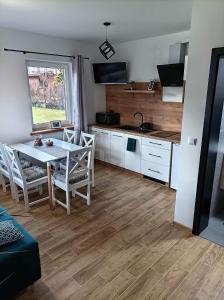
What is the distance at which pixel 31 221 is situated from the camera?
2811mm

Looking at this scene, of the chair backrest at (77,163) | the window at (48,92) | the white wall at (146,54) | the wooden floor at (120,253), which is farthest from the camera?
the window at (48,92)

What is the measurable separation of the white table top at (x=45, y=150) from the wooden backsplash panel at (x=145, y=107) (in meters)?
1.71

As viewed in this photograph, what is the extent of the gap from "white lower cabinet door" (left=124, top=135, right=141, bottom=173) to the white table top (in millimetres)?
1126

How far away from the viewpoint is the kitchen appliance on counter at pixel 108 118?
4.69 m

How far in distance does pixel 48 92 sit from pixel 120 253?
3.15 meters

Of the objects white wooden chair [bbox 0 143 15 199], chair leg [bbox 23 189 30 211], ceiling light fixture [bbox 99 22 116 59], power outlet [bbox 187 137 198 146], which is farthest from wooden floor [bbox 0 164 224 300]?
ceiling light fixture [bbox 99 22 116 59]

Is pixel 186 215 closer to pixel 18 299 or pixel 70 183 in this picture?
pixel 70 183

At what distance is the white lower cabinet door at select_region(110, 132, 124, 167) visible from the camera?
4242mm

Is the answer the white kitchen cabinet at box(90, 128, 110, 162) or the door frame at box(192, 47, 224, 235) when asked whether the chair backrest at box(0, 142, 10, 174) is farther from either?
the door frame at box(192, 47, 224, 235)

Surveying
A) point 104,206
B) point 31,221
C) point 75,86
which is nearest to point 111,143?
point 75,86

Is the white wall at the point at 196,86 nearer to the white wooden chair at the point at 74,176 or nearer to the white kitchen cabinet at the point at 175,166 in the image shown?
the white kitchen cabinet at the point at 175,166

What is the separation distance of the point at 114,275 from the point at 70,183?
1294 millimetres

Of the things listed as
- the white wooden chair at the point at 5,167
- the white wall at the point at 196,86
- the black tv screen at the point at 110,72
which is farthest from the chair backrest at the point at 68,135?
the white wall at the point at 196,86

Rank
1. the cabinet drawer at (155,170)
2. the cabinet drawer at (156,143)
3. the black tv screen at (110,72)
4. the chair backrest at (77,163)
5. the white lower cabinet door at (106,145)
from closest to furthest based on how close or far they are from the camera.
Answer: the chair backrest at (77,163) < the cabinet drawer at (156,143) < the cabinet drawer at (155,170) < the black tv screen at (110,72) < the white lower cabinet door at (106,145)
